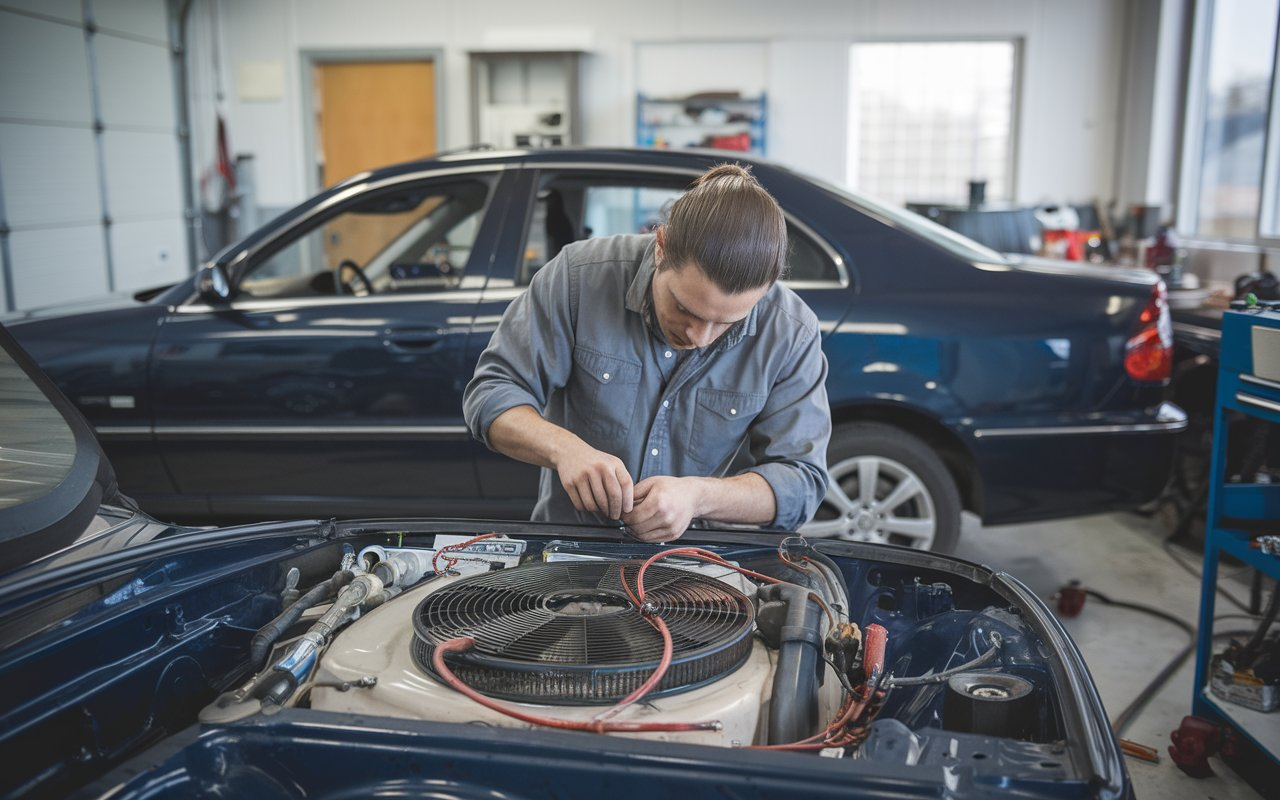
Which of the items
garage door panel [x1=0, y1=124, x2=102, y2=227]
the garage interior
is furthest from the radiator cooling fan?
garage door panel [x1=0, y1=124, x2=102, y2=227]

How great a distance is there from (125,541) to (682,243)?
942 millimetres

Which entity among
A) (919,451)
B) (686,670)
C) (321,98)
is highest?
(321,98)

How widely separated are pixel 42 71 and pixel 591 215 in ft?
18.4

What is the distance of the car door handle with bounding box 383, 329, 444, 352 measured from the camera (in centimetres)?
339

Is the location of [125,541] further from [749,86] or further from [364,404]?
[749,86]

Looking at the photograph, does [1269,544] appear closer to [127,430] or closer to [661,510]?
[661,510]

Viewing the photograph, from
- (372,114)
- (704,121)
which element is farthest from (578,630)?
(372,114)

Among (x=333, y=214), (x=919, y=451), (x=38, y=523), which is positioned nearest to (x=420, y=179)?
(x=333, y=214)

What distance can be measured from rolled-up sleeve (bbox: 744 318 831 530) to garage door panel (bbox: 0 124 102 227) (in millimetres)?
6741

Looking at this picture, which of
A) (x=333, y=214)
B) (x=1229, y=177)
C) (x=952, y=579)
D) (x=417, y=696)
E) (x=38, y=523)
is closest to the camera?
(x=417, y=696)

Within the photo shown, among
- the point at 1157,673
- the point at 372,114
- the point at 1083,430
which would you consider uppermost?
the point at 372,114

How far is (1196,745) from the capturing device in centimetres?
251

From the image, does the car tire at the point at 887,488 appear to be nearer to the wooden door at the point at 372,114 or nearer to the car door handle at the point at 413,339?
the car door handle at the point at 413,339

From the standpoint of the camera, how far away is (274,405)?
3.50 metres
